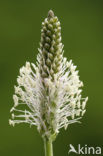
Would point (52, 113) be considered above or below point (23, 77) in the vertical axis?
below

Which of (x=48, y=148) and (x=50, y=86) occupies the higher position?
(x=50, y=86)

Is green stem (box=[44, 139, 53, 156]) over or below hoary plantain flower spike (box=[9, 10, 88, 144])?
below

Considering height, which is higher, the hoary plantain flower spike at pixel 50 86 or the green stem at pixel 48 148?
the hoary plantain flower spike at pixel 50 86

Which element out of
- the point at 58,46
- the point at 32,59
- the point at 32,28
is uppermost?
the point at 32,28

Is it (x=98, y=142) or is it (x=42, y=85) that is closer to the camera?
(x=42, y=85)

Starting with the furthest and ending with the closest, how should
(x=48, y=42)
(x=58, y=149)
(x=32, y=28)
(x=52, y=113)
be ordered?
(x=32, y=28) < (x=58, y=149) < (x=52, y=113) < (x=48, y=42)

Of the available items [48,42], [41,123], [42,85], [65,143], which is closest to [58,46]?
[48,42]

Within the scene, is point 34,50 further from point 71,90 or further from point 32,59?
point 71,90

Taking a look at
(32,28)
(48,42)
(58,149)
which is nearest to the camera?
(48,42)
